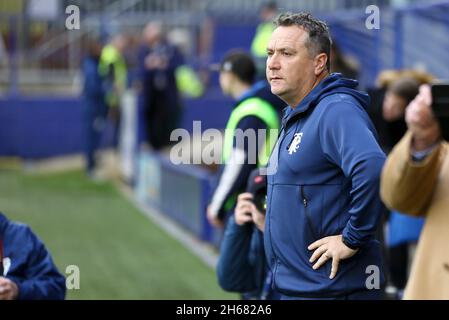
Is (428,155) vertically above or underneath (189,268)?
above

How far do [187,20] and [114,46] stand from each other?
8.36 feet

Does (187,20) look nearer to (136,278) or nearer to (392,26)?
(392,26)

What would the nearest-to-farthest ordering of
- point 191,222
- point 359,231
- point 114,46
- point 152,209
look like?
point 359,231
point 191,222
point 152,209
point 114,46

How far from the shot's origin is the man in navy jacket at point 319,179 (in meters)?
4.38

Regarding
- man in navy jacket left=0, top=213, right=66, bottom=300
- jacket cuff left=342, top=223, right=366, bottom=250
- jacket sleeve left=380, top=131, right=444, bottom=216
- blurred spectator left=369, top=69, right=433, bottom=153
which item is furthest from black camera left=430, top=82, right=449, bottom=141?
blurred spectator left=369, top=69, right=433, bottom=153

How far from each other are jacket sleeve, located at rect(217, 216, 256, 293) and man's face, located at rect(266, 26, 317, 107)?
133 cm

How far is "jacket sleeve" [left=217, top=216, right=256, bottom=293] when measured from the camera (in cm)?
581

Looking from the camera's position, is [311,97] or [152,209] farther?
[152,209]

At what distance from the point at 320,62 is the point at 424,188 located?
102 centimetres

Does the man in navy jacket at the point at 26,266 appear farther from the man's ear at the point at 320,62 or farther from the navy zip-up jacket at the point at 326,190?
the man's ear at the point at 320,62

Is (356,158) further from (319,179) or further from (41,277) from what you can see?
(41,277)
